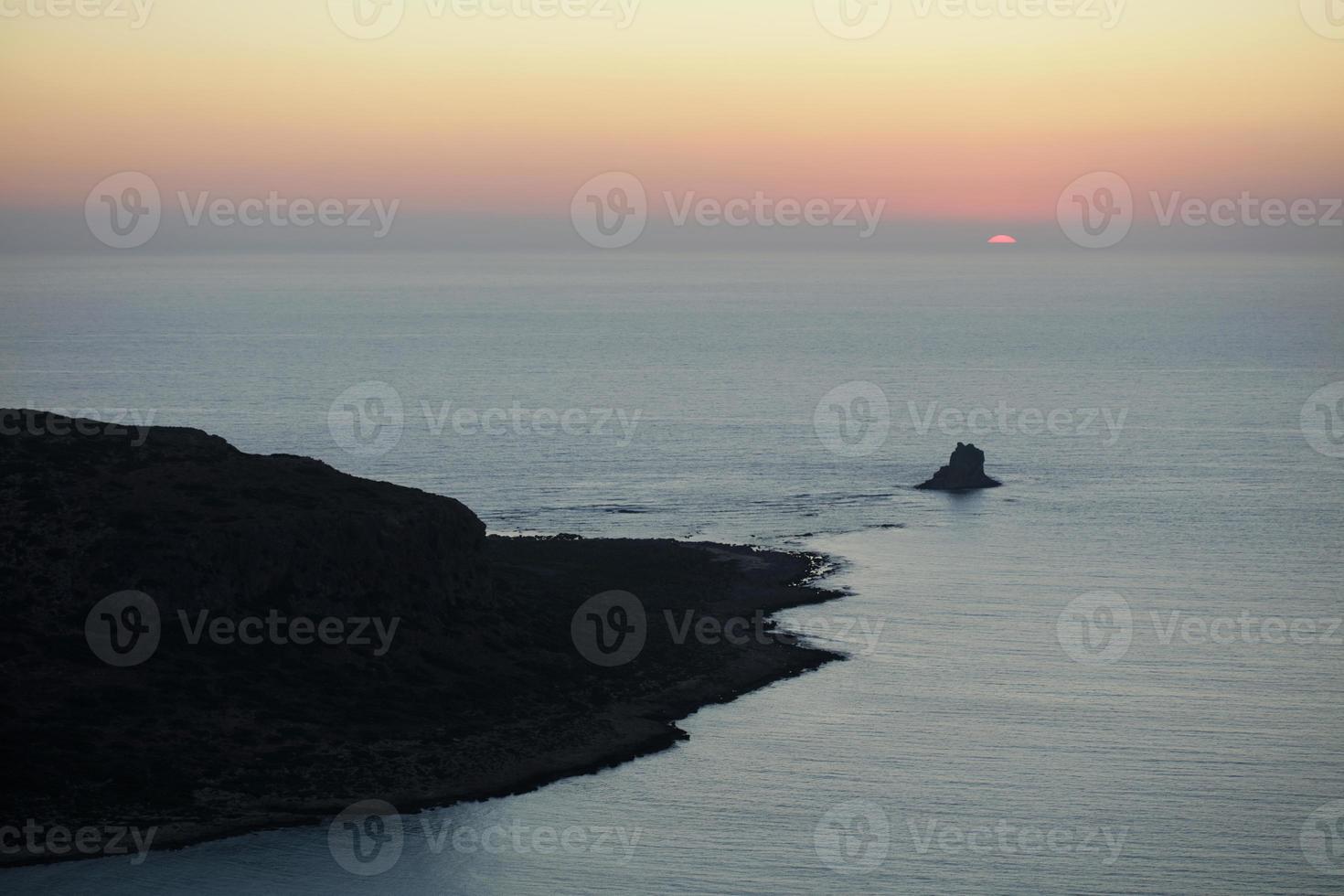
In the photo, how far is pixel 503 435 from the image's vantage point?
158 metres

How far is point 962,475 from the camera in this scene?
129 metres

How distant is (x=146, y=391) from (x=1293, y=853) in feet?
521

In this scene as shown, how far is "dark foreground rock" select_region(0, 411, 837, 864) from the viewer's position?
2319 inches

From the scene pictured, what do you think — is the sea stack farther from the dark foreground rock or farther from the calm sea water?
the dark foreground rock

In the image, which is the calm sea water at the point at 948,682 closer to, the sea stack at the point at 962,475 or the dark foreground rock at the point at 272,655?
the sea stack at the point at 962,475

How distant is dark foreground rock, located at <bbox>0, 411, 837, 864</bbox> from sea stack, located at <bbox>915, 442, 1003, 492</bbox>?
4988 cm

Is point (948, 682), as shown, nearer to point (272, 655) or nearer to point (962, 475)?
point (272, 655)

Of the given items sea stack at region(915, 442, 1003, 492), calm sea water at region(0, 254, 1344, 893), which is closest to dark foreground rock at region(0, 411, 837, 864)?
calm sea water at region(0, 254, 1344, 893)

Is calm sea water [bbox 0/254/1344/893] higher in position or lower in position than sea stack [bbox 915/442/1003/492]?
lower

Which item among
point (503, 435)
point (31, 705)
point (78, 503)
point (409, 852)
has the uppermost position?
point (503, 435)

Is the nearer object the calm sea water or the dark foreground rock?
the calm sea water

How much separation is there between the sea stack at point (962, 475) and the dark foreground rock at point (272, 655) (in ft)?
164

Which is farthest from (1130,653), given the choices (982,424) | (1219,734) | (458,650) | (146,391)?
(146,391)

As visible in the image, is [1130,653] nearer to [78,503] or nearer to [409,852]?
[409,852]
